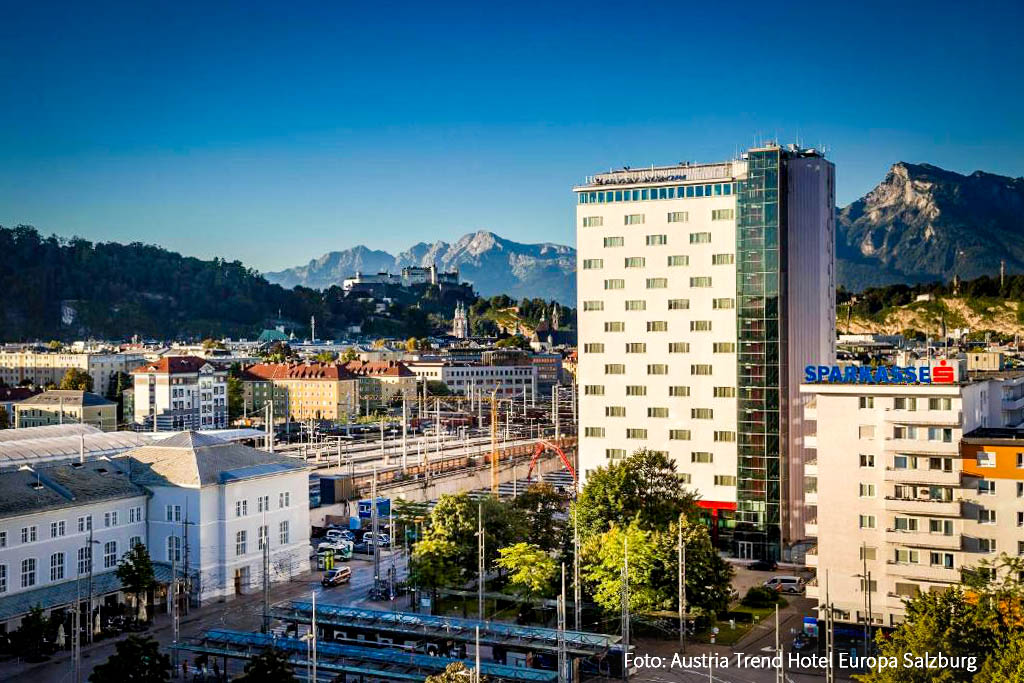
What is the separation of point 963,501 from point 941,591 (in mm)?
3576

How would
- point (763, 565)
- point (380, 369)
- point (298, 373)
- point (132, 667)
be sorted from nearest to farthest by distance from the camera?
point (132, 667) < point (763, 565) < point (298, 373) < point (380, 369)

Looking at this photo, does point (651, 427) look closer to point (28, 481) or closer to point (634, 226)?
point (634, 226)

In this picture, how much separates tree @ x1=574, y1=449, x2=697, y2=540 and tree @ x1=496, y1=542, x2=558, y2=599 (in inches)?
129

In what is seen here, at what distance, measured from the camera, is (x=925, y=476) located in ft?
143

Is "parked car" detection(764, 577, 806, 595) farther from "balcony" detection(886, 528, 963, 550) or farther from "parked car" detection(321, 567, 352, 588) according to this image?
"parked car" detection(321, 567, 352, 588)

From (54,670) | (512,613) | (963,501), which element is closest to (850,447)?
(963,501)

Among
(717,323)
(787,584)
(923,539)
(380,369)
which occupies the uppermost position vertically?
(717,323)

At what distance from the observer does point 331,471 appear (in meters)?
104

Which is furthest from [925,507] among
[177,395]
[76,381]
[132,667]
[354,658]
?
[76,381]

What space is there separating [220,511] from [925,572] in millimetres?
32485

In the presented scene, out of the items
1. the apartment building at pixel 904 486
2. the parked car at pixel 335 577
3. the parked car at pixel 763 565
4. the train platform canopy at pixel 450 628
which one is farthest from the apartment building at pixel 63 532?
the parked car at pixel 763 565

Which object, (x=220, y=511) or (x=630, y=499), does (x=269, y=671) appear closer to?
(x=220, y=511)

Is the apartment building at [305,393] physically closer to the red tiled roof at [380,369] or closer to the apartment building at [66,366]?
the red tiled roof at [380,369]

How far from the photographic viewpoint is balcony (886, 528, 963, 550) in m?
42.8
